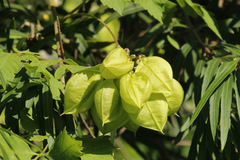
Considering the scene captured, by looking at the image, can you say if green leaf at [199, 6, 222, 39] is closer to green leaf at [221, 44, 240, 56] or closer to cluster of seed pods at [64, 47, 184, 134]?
green leaf at [221, 44, 240, 56]

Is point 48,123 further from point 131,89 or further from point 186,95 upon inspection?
point 186,95

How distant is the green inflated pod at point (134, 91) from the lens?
4.01 ft

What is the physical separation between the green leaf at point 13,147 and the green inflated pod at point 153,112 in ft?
1.41

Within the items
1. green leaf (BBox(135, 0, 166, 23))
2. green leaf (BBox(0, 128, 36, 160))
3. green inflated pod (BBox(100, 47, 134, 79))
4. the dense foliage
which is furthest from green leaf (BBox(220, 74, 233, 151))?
green leaf (BBox(0, 128, 36, 160))

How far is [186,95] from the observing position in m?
2.12

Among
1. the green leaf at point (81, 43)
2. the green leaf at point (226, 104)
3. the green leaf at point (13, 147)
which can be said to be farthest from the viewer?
the green leaf at point (81, 43)

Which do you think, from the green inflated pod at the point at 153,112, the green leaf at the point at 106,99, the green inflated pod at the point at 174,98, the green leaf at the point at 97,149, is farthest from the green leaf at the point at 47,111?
the green inflated pod at the point at 174,98

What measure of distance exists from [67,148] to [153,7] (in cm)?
72

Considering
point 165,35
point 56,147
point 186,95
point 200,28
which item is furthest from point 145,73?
point 200,28

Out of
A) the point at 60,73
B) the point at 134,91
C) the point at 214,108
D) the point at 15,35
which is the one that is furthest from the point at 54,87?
the point at 15,35

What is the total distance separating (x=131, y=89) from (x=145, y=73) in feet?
0.37

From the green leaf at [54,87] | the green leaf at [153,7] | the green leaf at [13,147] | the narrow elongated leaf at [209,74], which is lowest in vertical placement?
the narrow elongated leaf at [209,74]

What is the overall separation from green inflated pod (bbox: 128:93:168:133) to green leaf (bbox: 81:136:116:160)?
248mm

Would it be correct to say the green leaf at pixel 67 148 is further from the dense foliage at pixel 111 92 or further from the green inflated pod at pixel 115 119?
the green inflated pod at pixel 115 119
